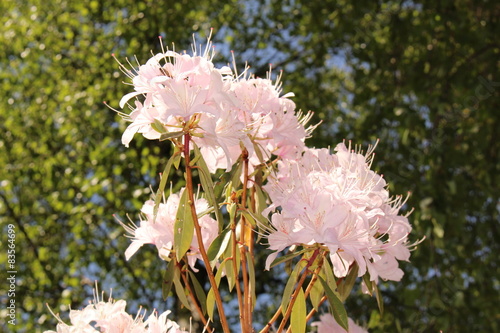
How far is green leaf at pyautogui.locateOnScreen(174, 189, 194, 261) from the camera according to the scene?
1.01 metres

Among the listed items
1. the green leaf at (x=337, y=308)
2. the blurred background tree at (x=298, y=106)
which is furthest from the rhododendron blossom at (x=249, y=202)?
the blurred background tree at (x=298, y=106)

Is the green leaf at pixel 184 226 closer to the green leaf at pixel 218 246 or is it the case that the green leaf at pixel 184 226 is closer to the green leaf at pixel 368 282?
the green leaf at pixel 218 246

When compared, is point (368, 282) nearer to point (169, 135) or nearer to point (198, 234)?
point (198, 234)

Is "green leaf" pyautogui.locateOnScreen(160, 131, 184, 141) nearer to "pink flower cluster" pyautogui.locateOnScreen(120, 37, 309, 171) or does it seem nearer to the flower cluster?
"pink flower cluster" pyautogui.locateOnScreen(120, 37, 309, 171)

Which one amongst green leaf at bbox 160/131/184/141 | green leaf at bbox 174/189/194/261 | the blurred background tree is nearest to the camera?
Result: green leaf at bbox 160/131/184/141

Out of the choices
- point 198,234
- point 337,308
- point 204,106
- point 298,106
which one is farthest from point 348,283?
point 298,106

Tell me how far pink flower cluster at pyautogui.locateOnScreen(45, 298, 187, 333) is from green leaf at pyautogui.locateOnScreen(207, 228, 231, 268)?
0.10 metres

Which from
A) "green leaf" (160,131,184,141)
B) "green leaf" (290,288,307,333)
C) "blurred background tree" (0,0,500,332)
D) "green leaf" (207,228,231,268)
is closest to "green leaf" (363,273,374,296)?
"green leaf" (290,288,307,333)

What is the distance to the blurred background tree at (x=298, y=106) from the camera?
2.84 meters

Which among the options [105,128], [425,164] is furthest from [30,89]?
[425,164]

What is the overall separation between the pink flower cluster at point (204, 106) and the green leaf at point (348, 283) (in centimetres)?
23

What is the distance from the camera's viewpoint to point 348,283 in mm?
1126

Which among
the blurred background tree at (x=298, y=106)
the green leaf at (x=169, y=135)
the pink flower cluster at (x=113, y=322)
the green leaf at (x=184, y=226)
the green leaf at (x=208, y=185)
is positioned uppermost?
the green leaf at (x=169, y=135)

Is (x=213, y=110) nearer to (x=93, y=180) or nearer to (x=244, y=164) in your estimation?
(x=244, y=164)
